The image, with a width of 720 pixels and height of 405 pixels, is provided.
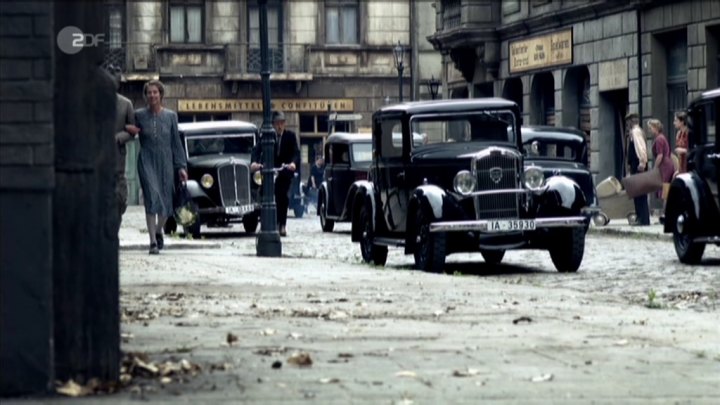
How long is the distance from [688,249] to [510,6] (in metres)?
28.5

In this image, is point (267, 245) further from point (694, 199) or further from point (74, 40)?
point (74, 40)

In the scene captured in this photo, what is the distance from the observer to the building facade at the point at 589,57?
38688 millimetres

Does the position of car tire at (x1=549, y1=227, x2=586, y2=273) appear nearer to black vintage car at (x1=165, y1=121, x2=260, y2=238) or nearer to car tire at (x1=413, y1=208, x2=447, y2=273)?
car tire at (x1=413, y1=208, x2=447, y2=273)

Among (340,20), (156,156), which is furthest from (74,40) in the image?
(340,20)

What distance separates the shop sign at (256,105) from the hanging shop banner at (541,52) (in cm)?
1498

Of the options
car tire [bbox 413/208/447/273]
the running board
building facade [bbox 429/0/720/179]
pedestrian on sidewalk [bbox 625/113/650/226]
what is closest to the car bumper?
car tire [bbox 413/208/447/273]

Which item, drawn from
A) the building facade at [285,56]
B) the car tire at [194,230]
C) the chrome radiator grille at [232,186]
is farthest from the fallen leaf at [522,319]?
the building facade at [285,56]

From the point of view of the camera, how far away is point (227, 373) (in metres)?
9.79

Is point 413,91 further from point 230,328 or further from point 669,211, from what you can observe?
point 230,328

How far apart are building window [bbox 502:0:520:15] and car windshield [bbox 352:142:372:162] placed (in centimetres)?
1504

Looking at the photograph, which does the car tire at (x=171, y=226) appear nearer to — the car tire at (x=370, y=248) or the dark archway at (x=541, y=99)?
the car tire at (x=370, y=248)

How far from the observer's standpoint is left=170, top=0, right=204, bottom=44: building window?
2489 inches

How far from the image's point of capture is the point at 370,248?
22.8 metres

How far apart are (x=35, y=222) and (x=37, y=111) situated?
0.51 m
